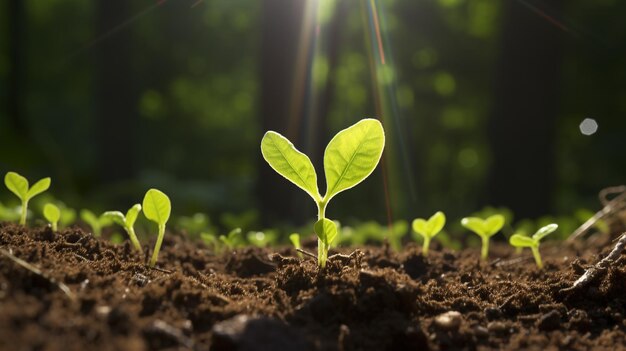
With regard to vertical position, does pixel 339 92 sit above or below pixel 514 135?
above

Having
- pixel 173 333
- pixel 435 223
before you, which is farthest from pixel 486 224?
pixel 173 333

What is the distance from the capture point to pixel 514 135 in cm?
776

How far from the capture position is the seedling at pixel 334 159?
1.54 m

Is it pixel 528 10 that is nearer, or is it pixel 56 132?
pixel 528 10

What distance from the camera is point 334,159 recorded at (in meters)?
1.59

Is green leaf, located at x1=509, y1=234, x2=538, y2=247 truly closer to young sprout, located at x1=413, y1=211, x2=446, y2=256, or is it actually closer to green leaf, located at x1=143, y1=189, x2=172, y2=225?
young sprout, located at x1=413, y1=211, x2=446, y2=256

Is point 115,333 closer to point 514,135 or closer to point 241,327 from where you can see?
point 241,327

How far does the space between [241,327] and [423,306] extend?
0.53 metres

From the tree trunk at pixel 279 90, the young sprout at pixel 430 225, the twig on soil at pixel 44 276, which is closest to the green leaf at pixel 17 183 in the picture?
the twig on soil at pixel 44 276

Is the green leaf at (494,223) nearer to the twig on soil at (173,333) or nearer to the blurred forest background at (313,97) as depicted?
the blurred forest background at (313,97)

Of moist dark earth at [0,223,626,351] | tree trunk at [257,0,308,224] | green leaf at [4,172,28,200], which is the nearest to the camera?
moist dark earth at [0,223,626,351]

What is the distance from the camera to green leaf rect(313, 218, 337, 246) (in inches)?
60.3

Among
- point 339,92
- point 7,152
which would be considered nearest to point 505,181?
point 7,152

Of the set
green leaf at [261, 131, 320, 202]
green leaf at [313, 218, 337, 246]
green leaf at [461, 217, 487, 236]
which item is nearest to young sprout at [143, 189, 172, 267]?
green leaf at [261, 131, 320, 202]
